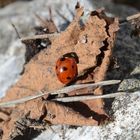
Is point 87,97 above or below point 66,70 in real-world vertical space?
below

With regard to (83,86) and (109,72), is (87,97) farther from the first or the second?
(109,72)

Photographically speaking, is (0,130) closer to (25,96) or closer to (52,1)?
(25,96)

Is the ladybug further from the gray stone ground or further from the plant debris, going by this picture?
the gray stone ground

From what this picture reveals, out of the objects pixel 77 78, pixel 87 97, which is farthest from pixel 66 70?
pixel 87 97

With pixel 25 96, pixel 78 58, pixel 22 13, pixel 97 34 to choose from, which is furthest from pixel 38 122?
pixel 22 13

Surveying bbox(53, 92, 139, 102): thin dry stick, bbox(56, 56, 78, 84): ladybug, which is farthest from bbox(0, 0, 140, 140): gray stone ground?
bbox(56, 56, 78, 84): ladybug

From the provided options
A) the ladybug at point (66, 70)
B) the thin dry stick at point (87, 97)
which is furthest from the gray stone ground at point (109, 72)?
the ladybug at point (66, 70)
